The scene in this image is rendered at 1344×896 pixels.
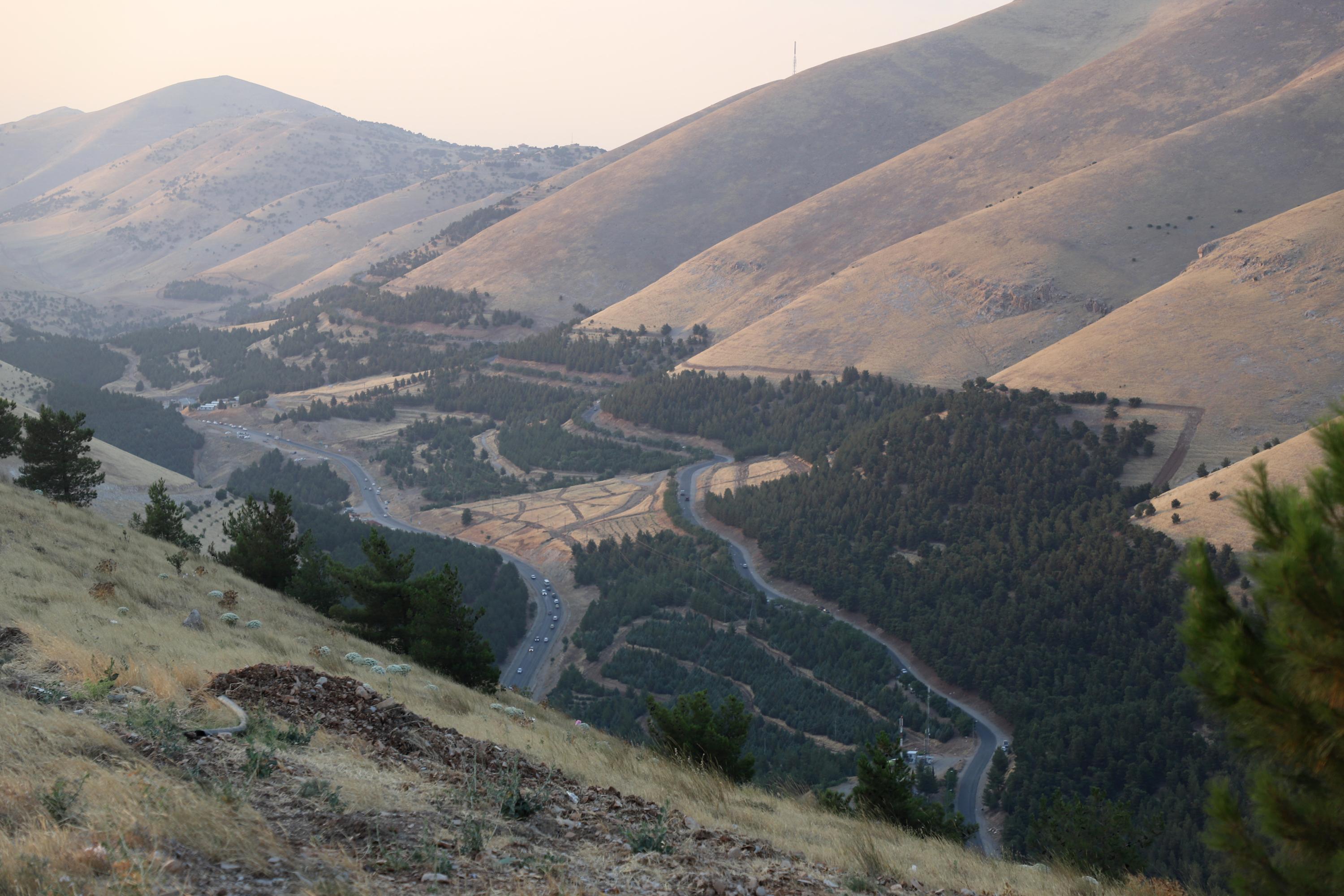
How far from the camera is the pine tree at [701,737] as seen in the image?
15.0 metres

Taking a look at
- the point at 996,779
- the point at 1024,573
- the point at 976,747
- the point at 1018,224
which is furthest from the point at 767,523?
the point at 1018,224

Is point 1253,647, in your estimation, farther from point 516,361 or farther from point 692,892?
point 516,361

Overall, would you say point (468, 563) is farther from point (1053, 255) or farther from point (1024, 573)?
point (1053, 255)

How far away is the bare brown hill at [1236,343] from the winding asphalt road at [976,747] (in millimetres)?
20843

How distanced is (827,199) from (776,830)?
123 metres

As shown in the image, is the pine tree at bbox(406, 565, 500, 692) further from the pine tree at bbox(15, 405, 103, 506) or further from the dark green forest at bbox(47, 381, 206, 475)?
the dark green forest at bbox(47, 381, 206, 475)

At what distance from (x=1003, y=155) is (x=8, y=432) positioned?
116405 mm

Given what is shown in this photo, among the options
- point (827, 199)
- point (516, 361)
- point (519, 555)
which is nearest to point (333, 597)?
point (519, 555)

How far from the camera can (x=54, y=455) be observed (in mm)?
29188

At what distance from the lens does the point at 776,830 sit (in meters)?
9.17

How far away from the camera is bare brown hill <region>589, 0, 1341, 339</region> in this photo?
355 feet

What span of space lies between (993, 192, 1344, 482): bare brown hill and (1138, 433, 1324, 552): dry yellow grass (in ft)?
13.1

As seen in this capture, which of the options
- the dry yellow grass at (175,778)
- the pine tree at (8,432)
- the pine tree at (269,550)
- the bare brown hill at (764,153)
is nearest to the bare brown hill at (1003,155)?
the bare brown hill at (764,153)

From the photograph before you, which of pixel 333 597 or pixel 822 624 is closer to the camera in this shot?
pixel 333 597
